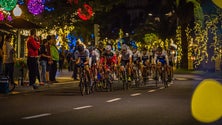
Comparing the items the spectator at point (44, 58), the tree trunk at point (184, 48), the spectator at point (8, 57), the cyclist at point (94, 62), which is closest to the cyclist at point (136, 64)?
the cyclist at point (94, 62)

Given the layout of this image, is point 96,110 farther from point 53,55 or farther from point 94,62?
point 53,55

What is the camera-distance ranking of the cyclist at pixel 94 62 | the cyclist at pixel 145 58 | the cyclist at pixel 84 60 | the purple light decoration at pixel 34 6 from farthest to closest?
the cyclist at pixel 145 58
the purple light decoration at pixel 34 6
the cyclist at pixel 94 62
the cyclist at pixel 84 60

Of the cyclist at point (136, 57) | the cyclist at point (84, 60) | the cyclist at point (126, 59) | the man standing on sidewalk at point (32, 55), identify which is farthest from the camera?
the cyclist at point (136, 57)

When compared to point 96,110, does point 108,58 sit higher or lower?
higher

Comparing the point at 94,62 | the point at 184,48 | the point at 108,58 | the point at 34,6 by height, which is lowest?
the point at 94,62

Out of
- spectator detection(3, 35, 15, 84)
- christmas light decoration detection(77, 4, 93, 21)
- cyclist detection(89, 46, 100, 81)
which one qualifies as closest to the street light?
spectator detection(3, 35, 15, 84)

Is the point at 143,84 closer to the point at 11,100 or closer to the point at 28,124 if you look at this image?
the point at 11,100

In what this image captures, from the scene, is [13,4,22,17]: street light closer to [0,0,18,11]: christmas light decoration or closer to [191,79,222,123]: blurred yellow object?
[0,0,18,11]: christmas light decoration

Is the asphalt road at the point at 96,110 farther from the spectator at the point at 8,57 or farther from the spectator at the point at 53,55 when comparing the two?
the spectator at the point at 53,55

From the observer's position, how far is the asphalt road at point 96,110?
448 inches

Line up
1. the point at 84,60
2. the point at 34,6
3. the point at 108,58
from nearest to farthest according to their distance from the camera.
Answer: the point at 84,60 < the point at 108,58 < the point at 34,6

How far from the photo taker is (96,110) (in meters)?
13.6

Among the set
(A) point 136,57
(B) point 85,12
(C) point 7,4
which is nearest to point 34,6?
(C) point 7,4

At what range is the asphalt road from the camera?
448 inches
